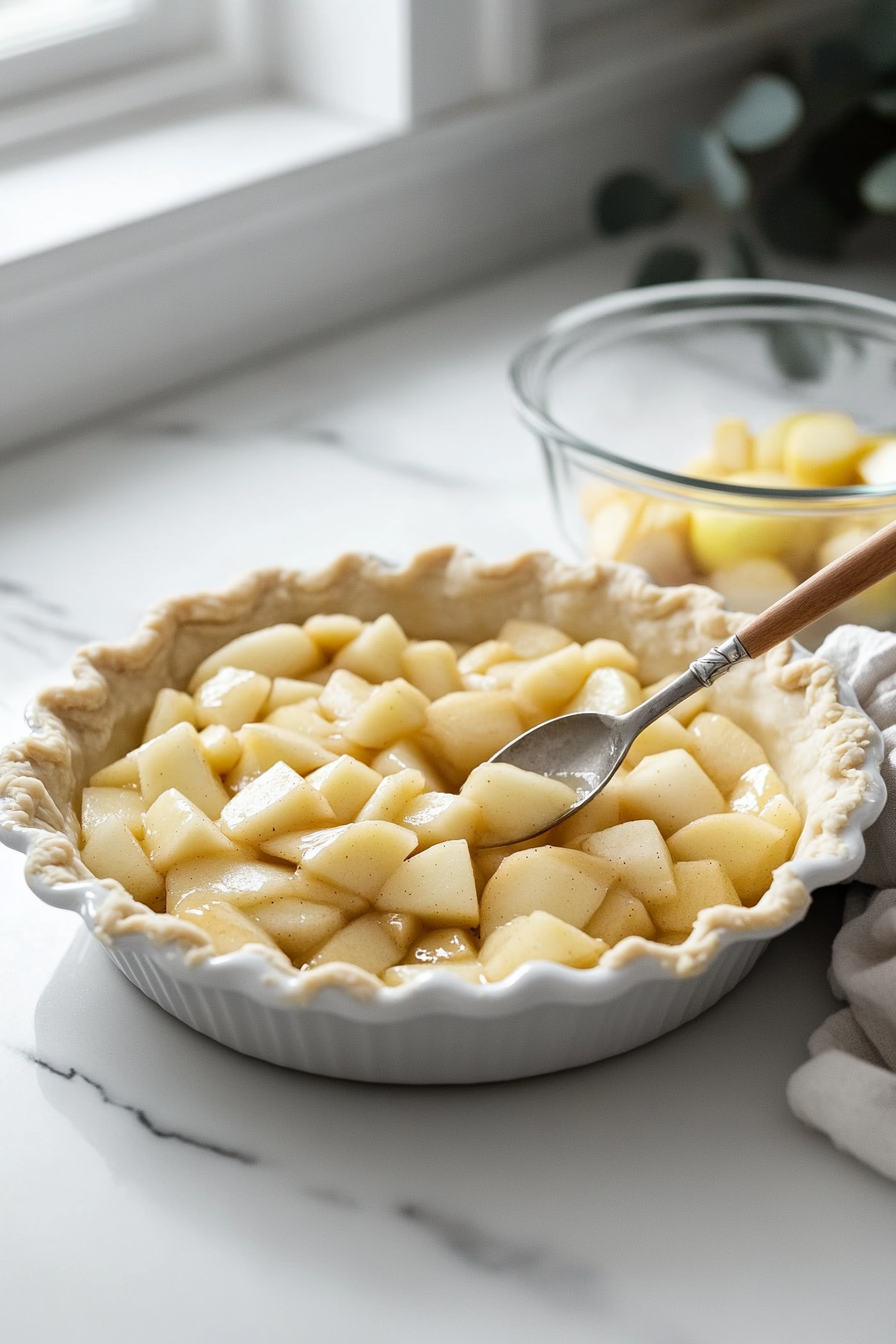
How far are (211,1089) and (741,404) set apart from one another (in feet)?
4.43

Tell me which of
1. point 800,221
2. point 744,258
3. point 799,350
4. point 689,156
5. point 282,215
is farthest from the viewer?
point 800,221

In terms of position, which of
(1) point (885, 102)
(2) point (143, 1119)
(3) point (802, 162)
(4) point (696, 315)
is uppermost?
(1) point (885, 102)

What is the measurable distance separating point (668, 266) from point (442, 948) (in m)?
1.52

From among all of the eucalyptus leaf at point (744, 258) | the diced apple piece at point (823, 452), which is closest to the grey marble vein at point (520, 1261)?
the diced apple piece at point (823, 452)

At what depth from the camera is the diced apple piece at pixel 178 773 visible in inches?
49.0

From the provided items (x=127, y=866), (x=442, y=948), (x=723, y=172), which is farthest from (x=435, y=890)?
(x=723, y=172)

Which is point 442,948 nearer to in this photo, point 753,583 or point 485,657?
point 485,657

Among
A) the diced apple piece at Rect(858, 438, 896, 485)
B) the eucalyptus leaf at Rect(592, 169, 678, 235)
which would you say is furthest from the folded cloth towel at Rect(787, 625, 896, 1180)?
the eucalyptus leaf at Rect(592, 169, 678, 235)

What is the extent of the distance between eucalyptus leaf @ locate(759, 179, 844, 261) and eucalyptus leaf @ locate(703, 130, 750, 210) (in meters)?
0.14

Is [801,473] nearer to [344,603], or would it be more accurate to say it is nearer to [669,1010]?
[344,603]

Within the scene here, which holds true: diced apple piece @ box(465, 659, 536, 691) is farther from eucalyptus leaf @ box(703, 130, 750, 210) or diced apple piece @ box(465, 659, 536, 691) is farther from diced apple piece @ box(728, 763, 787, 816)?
eucalyptus leaf @ box(703, 130, 750, 210)

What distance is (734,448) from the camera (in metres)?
1.71

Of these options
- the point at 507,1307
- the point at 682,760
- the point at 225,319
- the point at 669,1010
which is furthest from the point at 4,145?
the point at 507,1307

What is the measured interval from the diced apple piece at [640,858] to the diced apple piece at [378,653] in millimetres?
315
